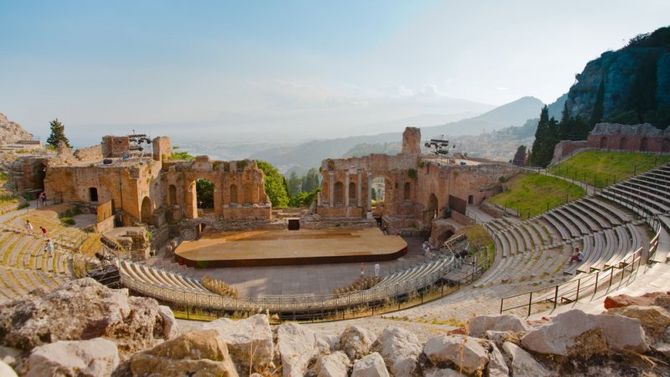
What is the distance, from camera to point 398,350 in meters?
5.02

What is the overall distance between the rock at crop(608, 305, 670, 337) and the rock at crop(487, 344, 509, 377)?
191 centimetres

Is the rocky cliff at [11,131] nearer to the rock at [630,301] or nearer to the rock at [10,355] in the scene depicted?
the rock at [10,355]

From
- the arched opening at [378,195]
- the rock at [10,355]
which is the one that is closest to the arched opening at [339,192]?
the arched opening at [378,195]

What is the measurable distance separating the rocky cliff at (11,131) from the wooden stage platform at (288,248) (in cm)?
3433

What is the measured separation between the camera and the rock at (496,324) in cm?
551

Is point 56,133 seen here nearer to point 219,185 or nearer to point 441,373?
point 219,185

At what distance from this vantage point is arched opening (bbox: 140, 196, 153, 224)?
102ft

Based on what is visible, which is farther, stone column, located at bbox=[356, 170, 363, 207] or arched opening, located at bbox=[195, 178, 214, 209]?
arched opening, located at bbox=[195, 178, 214, 209]

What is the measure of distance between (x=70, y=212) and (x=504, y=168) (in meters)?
31.9

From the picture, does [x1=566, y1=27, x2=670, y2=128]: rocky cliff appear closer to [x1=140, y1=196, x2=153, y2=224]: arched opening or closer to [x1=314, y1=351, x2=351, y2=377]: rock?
[x1=140, y1=196, x2=153, y2=224]: arched opening

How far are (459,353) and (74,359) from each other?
4040 millimetres

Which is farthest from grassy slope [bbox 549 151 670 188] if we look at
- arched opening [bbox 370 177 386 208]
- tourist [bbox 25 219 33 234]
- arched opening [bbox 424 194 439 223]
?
tourist [bbox 25 219 33 234]

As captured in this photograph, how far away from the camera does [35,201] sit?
28.9 m

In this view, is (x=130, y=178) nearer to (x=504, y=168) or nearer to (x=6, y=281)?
(x=6, y=281)
